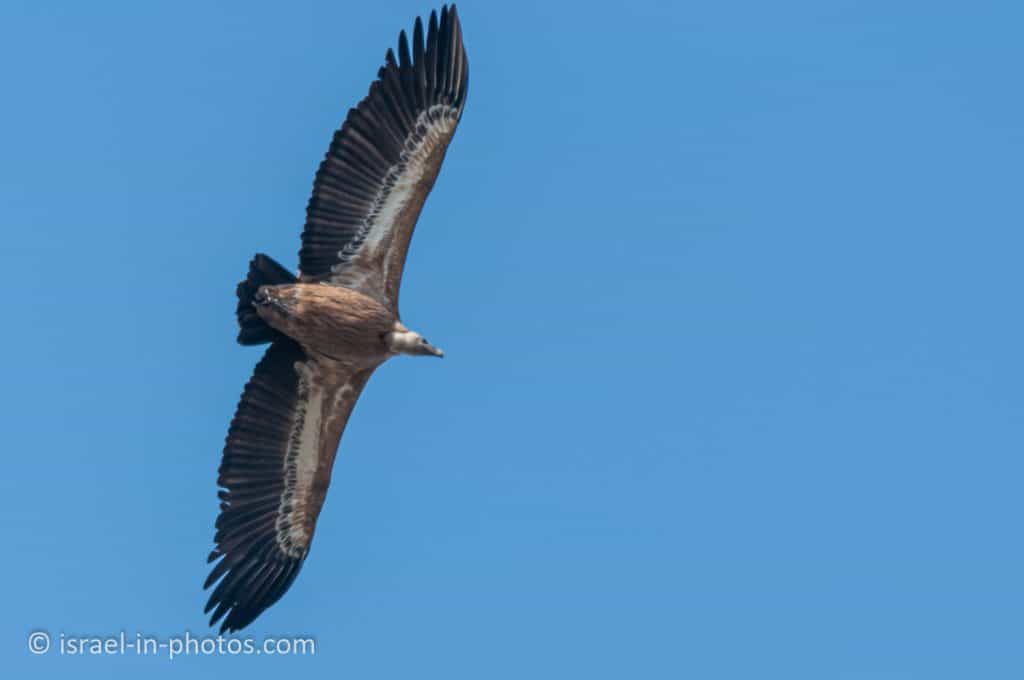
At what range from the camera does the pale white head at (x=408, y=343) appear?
20.6 meters

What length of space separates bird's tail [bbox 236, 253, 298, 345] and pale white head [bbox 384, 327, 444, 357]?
125cm

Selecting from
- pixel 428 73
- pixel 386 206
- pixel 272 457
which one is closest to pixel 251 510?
pixel 272 457

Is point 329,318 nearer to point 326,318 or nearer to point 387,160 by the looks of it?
point 326,318

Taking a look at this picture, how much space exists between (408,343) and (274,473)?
218 centimetres

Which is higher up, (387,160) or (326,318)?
(387,160)

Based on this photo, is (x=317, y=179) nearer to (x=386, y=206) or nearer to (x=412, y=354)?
(x=386, y=206)

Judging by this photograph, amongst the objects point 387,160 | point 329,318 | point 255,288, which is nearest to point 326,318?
point 329,318

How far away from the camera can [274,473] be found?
2112cm

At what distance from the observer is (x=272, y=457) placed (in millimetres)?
21094

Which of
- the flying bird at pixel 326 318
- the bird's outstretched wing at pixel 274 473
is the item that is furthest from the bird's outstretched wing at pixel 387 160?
the bird's outstretched wing at pixel 274 473

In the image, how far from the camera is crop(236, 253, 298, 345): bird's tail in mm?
19969

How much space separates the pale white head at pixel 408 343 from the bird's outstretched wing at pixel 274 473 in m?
0.88

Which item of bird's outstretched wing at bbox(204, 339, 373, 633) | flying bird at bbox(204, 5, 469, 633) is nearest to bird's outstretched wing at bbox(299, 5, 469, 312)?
flying bird at bbox(204, 5, 469, 633)

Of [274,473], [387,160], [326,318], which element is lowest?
[274,473]
